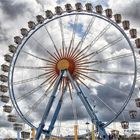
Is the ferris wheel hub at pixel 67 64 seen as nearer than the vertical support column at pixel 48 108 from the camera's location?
No

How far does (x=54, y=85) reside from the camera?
43969 millimetres

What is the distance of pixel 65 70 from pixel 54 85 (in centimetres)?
194

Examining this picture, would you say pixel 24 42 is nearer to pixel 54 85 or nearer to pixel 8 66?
pixel 8 66

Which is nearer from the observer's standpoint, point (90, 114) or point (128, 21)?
point (90, 114)

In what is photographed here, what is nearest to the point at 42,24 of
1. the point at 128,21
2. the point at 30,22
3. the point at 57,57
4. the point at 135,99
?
the point at 30,22

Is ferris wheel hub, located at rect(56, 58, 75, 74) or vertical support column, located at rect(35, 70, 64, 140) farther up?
ferris wheel hub, located at rect(56, 58, 75, 74)

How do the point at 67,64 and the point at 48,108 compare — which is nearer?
the point at 67,64

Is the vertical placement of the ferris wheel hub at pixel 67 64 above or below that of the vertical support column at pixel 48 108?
above

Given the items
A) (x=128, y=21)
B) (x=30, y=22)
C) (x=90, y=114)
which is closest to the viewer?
(x=90, y=114)

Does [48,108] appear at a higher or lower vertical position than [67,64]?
lower

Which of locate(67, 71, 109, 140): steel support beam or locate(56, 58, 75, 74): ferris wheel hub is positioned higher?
locate(56, 58, 75, 74): ferris wheel hub

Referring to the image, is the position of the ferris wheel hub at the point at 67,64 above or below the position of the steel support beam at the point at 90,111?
above

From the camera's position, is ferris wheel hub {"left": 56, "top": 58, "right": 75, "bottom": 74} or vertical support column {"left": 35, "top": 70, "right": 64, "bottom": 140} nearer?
vertical support column {"left": 35, "top": 70, "right": 64, "bottom": 140}

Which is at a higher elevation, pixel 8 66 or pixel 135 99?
pixel 8 66
